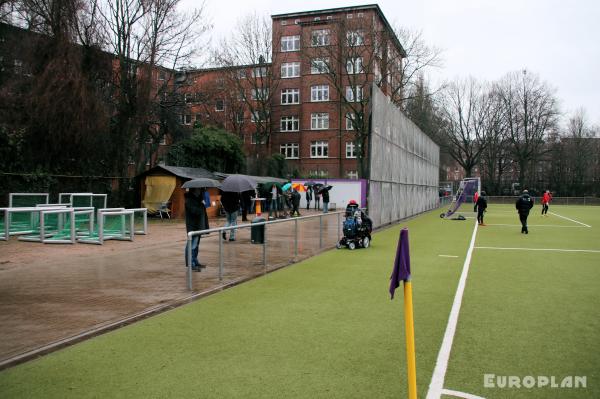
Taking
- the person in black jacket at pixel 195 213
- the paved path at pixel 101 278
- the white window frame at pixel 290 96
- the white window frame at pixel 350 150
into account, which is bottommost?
the paved path at pixel 101 278

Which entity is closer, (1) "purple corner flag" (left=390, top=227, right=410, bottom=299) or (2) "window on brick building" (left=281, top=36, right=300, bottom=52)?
(1) "purple corner flag" (left=390, top=227, right=410, bottom=299)

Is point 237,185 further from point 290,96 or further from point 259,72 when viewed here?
point 290,96

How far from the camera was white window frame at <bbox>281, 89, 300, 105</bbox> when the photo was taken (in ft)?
185

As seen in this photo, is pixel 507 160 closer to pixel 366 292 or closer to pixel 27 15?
pixel 27 15

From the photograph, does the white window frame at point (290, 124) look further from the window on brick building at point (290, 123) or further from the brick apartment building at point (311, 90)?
the brick apartment building at point (311, 90)

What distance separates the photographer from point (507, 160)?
236 feet

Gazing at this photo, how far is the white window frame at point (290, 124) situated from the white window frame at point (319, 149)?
2783 millimetres

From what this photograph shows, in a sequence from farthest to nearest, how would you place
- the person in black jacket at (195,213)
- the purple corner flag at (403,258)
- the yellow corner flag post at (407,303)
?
the person in black jacket at (195,213), the purple corner flag at (403,258), the yellow corner flag post at (407,303)

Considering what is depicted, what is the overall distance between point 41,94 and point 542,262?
20982 mm

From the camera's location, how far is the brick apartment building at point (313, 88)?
41719 millimetres

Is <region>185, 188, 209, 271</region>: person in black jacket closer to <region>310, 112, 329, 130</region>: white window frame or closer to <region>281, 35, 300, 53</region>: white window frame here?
<region>310, 112, 329, 130</region>: white window frame

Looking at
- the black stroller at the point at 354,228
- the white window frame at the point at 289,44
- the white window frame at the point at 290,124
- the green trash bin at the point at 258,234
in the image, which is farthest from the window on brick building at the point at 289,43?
the green trash bin at the point at 258,234

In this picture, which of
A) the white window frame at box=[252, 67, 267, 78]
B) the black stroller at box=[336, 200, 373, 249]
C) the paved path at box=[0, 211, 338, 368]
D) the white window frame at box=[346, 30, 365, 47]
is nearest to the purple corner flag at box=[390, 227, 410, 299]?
the paved path at box=[0, 211, 338, 368]

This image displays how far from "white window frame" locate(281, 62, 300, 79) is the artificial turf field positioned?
49086 mm
